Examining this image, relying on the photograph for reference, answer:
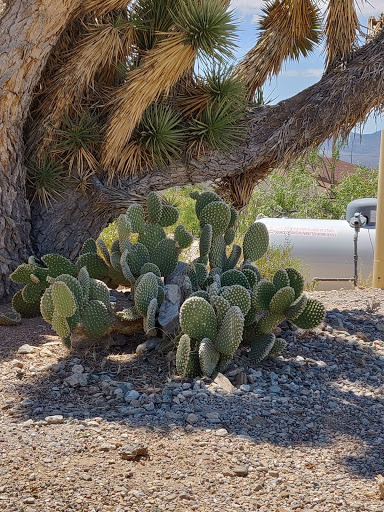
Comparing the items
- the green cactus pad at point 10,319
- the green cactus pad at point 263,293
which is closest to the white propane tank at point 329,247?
the green cactus pad at point 10,319

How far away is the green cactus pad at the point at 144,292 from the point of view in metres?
4.48

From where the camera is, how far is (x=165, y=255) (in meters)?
5.13

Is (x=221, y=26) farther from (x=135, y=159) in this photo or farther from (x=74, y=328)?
(x=74, y=328)

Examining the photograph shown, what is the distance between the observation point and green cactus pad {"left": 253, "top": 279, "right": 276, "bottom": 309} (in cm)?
456

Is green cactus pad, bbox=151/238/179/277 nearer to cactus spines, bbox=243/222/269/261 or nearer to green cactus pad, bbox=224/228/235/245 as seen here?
green cactus pad, bbox=224/228/235/245

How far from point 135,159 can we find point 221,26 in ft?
4.69

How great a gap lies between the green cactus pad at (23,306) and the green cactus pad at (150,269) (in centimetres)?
109

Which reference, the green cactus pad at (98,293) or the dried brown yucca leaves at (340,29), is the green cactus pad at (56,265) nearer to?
the green cactus pad at (98,293)

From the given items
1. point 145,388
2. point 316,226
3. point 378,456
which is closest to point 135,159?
point 145,388

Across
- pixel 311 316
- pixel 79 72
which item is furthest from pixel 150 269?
pixel 79 72

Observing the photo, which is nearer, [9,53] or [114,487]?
[114,487]

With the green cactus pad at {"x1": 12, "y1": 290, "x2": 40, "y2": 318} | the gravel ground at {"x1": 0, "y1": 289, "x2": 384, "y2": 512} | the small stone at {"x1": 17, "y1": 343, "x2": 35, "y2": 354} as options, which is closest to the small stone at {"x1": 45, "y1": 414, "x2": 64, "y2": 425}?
the gravel ground at {"x1": 0, "y1": 289, "x2": 384, "y2": 512}

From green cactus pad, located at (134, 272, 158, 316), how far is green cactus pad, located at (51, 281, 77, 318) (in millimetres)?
419

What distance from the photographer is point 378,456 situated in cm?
328
